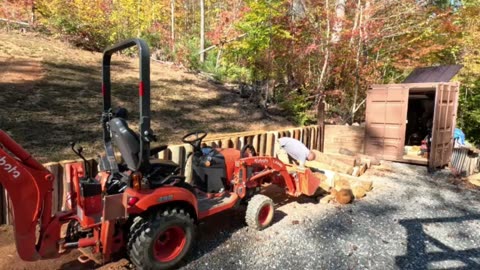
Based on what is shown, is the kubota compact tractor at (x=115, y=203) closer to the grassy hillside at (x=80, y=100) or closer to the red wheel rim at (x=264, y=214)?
the red wheel rim at (x=264, y=214)

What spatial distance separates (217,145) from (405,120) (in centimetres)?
523

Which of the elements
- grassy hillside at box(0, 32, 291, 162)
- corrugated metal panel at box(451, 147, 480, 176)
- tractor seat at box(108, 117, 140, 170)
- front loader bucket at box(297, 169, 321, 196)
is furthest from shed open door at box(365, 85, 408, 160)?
tractor seat at box(108, 117, 140, 170)

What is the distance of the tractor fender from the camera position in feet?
11.0

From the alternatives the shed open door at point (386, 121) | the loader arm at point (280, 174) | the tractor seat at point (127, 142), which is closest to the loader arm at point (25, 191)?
the tractor seat at point (127, 142)

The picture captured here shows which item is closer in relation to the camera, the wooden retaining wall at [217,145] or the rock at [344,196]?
the wooden retaining wall at [217,145]

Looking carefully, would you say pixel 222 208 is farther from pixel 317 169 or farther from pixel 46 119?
pixel 46 119

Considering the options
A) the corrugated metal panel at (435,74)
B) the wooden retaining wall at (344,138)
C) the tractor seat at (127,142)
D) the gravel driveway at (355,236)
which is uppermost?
the corrugated metal panel at (435,74)

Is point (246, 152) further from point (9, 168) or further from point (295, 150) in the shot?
point (9, 168)

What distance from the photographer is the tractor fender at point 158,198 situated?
336 centimetres

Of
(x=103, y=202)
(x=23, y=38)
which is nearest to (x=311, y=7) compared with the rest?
(x=103, y=202)

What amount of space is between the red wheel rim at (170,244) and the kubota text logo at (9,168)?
1.44 meters

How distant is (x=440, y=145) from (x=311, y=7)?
5465 mm

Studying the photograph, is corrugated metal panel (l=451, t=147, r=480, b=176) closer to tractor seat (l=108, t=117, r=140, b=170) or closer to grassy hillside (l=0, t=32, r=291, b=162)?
grassy hillside (l=0, t=32, r=291, b=162)

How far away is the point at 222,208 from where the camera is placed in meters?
4.26
